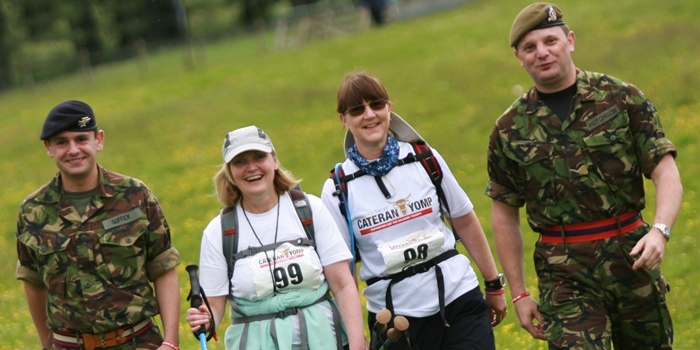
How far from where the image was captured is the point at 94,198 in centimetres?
637

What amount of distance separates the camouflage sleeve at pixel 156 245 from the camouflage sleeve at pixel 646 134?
269cm

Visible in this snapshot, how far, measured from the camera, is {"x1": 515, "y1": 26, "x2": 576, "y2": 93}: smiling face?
237 inches

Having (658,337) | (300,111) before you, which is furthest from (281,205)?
(300,111)

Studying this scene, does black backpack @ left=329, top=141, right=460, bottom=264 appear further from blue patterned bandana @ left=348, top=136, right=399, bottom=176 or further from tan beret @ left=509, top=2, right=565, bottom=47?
tan beret @ left=509, top=2, right=565, bottom=47

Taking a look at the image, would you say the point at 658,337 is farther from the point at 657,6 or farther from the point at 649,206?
the point at 657,6

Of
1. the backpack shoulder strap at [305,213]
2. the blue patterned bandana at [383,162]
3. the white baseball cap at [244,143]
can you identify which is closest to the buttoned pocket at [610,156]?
the blue patterned bandana at [383,162]

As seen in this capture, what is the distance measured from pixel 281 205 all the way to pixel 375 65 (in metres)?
29.5

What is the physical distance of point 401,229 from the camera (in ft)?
21.1

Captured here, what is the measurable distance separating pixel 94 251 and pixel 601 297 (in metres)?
2.82

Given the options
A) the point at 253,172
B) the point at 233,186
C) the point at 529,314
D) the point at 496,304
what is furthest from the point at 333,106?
the point at 253,172

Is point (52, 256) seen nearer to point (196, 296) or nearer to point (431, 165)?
point (196, 296)

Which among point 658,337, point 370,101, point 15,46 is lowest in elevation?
point 15,46

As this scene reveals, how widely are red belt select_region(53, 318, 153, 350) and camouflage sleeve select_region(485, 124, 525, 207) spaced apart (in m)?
2.20

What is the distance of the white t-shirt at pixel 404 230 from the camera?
6.41 meters
